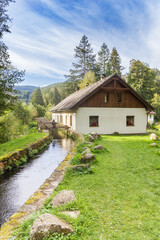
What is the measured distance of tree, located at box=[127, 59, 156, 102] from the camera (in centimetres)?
3853

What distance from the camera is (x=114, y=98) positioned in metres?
17.5

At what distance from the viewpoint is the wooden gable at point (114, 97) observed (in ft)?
54.8

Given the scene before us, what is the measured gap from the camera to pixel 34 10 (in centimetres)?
1107

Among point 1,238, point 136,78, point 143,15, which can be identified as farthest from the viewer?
point 136,78

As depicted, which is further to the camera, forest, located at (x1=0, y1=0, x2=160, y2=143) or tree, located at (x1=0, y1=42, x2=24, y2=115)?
forest, located at (x1=0, y1=0, x2=160, y2=143)

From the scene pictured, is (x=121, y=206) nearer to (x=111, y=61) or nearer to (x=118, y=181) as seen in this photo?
(x=118, y=181)

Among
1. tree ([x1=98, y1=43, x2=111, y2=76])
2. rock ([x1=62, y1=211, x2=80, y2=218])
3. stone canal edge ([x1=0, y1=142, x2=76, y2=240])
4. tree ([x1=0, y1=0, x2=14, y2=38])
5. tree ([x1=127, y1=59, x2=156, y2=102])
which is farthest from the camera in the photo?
tree ([x1=98, y1=43, x2=111, y2=76])

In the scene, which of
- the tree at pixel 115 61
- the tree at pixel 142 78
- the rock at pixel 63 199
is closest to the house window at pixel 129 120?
the rock at pixel 63 199

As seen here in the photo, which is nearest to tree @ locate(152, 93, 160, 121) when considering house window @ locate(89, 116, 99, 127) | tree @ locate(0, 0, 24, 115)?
house window @ locate(89, 116, 99, 127)

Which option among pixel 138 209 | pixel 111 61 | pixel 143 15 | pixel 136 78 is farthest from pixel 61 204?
pixel 111 61

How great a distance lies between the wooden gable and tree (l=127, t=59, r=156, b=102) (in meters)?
22.8

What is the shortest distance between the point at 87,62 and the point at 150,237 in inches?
1767

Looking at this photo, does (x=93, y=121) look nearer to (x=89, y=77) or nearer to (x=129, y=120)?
(x=129, y=120)

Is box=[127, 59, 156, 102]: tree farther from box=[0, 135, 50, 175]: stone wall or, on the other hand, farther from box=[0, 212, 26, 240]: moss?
box=[0, 212, 26, 240]: moss
